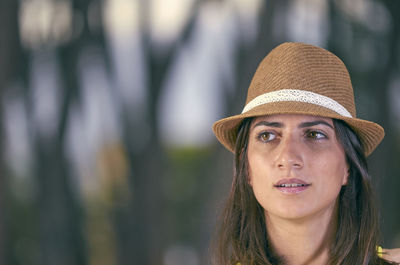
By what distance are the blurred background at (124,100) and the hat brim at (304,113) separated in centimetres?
383

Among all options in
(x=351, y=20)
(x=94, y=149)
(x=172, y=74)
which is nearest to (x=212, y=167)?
(x=172, y=74)

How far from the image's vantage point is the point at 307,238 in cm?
237

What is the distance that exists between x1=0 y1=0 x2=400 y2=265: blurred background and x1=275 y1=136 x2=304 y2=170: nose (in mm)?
4105

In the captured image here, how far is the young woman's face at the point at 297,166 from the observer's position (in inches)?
88.7

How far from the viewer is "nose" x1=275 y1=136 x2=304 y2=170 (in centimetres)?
225

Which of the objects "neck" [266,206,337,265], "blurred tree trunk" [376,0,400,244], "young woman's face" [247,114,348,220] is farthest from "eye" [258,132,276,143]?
"blurred tree trunk" [376,0,400,244]

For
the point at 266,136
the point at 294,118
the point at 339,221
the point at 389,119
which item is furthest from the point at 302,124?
the point at 389,119

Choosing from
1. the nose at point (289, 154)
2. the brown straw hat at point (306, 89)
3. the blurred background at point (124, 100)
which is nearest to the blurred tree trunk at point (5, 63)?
the blurred background at point (124, 100)

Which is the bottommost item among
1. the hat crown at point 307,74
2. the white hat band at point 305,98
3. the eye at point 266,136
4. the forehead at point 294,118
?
the eye at point 266,136

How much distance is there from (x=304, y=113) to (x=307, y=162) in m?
0.15

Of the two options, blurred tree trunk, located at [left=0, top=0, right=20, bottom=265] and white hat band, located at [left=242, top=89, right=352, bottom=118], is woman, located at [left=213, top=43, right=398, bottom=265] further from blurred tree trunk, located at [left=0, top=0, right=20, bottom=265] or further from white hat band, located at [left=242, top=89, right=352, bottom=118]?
blurred tree trunk, located at [left=0, top=0, right=20, bottom=265]

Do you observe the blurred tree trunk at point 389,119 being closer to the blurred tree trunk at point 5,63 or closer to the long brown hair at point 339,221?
the blurred tree trunk at point 5,63

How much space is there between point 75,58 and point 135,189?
4.90 ft

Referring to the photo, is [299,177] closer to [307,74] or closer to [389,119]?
[307,74]
